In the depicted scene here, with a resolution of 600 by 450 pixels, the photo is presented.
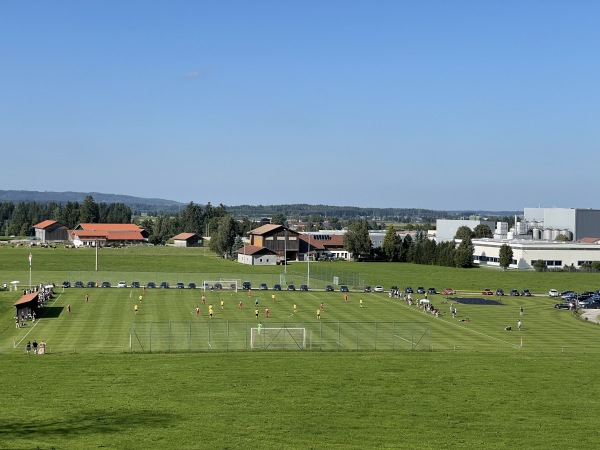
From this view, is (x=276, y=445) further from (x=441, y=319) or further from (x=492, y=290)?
(x=492, y=290)

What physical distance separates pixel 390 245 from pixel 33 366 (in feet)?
408

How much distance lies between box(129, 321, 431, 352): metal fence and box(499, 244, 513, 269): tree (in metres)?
78.9

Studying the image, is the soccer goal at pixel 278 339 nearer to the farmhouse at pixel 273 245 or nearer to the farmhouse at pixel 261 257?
the farmhouse at pixel 261 257

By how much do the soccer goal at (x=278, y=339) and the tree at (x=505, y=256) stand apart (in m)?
91.2

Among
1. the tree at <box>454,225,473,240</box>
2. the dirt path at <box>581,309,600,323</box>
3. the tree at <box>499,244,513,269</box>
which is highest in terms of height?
the tree at <box>454,225,473,240</box>

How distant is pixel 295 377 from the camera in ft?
156

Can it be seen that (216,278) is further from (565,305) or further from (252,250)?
(565,305)

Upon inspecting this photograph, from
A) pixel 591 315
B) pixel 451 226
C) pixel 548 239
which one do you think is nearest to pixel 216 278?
pixel 591 315

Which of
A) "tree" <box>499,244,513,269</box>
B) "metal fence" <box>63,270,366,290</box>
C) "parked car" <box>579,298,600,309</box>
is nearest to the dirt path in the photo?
"parked car" <box>579,298,600,309</box>

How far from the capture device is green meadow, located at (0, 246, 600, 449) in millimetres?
35344

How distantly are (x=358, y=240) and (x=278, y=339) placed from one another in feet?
351

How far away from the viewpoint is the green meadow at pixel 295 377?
3534 cm

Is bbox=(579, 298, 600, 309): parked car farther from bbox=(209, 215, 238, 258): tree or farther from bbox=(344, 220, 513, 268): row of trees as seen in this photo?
bbox=(209, 215, 238, 258): tree

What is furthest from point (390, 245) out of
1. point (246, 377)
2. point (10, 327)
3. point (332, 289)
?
point (246, 377)
